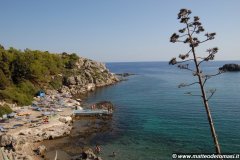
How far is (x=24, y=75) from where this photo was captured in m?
99.3

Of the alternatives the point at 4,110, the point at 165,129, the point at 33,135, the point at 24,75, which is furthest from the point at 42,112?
the point at 24,75

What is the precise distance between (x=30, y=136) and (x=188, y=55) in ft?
142

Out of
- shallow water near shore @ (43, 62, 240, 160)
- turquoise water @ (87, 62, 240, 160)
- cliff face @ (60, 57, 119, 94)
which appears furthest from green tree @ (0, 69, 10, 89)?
turquoise water @ (87, 62, 240, 160)

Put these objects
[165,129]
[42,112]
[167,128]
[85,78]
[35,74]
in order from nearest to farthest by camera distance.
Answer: [165,129] → [167,128] → [42,112] → [35,74] → [85,78]

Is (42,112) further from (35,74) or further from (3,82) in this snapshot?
(35,74)

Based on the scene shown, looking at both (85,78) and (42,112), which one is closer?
(42,112)

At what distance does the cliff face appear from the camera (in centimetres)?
11562

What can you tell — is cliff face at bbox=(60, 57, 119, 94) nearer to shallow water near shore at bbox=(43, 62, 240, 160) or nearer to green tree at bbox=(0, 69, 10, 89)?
green tree at bbox=(0, 69, 10, 89)

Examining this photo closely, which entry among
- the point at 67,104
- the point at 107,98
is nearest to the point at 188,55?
the point at 67,104

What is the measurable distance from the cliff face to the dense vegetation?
390cm

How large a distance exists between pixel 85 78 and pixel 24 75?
34003 mm

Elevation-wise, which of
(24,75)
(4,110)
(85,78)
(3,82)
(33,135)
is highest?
(24,75)

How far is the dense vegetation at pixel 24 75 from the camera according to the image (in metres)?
79.2

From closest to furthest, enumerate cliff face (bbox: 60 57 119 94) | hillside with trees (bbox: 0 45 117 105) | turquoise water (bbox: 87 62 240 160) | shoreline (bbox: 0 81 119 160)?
shoreline (bbox: 0 81 119 160) < turquoise water (bbox: 87 62 240 160) < hillside with trees (bbox: 0 45 117 105) < cliff face (bbox: 60 57 119 94)
